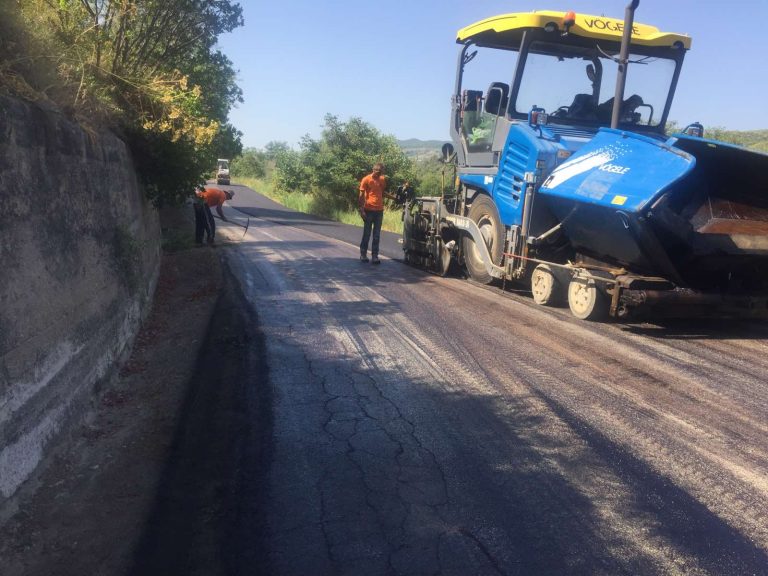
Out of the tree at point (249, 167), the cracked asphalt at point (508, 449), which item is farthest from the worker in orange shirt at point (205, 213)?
the tree at point (249, 167)

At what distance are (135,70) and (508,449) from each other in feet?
23.5

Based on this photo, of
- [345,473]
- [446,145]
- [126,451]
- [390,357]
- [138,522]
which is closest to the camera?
[138,522]

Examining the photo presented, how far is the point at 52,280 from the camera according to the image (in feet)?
13.6

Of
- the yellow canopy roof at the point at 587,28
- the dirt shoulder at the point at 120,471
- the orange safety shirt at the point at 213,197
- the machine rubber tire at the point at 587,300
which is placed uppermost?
the yellow canopy roof at the point at 587,28

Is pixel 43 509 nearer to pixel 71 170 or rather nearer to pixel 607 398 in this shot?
pixel 71 170

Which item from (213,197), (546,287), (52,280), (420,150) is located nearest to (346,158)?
(213,197)

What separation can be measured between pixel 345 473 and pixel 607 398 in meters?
2.19

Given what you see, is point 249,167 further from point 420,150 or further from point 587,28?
point 587,28

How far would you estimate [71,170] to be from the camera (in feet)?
16.0

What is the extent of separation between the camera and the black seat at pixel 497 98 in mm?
8711

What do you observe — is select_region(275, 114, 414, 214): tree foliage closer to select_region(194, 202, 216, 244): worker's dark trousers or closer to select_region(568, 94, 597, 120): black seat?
select_region(194, 202, 216, 244): worker's dark trousers

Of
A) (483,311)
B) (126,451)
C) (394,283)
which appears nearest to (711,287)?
(483,311)

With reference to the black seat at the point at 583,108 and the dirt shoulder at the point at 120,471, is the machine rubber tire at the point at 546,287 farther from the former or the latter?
the dirt shoulder at the point at 120,471

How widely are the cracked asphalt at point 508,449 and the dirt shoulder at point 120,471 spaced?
1.48 ft
